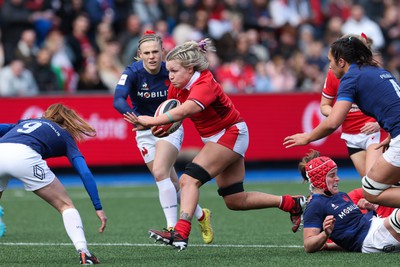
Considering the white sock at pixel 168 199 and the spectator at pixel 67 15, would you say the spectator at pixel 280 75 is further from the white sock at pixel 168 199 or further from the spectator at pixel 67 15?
the white sock at pixel 168 199

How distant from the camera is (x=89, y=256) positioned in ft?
24.5

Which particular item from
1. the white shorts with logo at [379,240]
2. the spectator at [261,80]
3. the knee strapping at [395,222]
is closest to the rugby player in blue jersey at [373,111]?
the knee strapping at [395,222]

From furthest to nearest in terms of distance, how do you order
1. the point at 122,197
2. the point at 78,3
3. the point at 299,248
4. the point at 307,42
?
the point at 307,42, the point at 78,3, the point at 122,197, the point at 299,248

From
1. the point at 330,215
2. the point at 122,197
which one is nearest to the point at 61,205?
the point at 330,215

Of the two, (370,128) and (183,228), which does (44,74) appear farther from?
(183,228)

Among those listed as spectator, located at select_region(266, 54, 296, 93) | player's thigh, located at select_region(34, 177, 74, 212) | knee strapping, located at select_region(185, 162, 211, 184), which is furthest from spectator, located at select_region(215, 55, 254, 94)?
player's thigh, located at select_region(34, 177, 74, 212)

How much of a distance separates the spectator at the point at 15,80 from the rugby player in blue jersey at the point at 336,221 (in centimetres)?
955

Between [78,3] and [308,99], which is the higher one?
[78,3]

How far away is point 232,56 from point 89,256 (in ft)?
39.8

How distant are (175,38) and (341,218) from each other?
11622 mm

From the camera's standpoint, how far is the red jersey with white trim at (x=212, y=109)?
848 cm

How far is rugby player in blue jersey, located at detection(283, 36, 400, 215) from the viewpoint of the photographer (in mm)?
7535

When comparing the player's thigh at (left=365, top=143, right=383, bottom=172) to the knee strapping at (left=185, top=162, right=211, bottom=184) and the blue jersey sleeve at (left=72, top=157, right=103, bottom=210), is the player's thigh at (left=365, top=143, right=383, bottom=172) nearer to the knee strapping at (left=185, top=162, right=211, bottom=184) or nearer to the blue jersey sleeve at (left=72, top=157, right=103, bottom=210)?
the knee strapping at (left=185, top=162, right=211, bottom=184)

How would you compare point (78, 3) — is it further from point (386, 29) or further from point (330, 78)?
point (330, 78)
